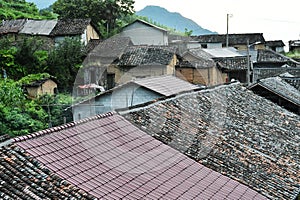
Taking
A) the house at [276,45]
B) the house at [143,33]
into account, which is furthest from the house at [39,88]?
the house at [276,45]

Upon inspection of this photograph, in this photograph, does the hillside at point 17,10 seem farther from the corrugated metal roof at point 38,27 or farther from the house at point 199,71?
the house at point 199,71

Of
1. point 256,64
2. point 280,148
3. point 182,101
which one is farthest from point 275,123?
point 256,64

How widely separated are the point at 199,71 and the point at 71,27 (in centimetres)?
890

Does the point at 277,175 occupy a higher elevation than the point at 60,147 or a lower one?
lower

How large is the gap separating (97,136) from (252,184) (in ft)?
9.07

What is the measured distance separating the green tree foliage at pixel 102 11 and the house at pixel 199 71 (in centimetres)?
723

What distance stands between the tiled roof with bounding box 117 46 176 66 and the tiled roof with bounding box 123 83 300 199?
9660mm

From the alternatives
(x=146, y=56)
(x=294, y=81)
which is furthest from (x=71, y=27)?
(x=294, y=81)

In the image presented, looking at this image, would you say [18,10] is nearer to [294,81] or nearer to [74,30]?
[74,30]

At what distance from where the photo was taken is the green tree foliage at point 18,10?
35.1 metres

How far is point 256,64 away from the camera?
33.0 meters

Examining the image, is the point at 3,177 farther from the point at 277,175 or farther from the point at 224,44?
the point at 224,44

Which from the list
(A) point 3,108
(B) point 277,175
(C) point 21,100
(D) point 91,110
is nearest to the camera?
(B) point 277,175

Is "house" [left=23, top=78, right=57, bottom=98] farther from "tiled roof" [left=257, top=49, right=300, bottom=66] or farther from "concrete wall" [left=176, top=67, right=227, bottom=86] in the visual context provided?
"tiled roof" [left=257, top=49, right=300, bottom=66]
